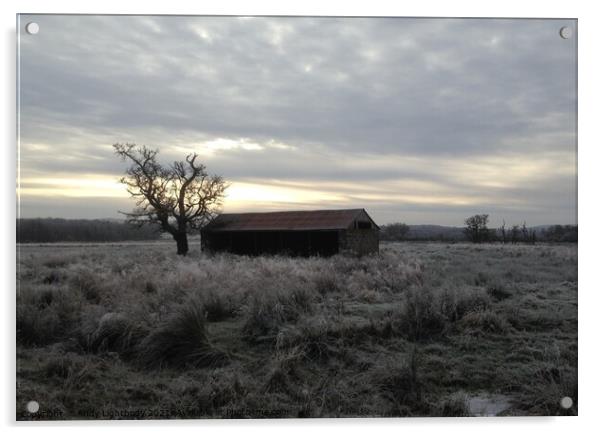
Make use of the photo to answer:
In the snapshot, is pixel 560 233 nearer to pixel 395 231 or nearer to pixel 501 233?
pixel 501 233

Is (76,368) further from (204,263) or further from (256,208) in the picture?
(204,263)

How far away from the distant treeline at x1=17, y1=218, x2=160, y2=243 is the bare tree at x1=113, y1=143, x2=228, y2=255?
0.54 ft

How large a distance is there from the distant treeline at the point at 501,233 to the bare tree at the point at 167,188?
2.06 m

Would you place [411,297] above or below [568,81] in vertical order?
below

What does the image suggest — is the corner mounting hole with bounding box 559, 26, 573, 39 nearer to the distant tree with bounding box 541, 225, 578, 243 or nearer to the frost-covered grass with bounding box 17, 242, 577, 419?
the distant tree with bounding box 541, 225, 578, 243

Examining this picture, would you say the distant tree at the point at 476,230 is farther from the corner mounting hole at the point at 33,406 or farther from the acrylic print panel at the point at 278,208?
the corner mounting hole at the point at 33,406

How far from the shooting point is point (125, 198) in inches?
169

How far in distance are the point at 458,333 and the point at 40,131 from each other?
4.37 m

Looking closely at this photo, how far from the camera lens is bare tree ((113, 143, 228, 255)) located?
4.10 m

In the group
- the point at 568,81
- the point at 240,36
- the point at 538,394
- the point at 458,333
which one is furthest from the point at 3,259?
the point at 568,81

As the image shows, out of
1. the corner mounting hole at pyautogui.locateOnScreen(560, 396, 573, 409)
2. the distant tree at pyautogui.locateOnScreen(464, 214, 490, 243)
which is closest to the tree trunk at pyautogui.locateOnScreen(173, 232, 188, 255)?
the distant tree at pyautogui.locateOnScreen(464, 214, 490, 243)

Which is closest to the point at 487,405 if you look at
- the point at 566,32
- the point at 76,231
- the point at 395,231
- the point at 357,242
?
the point at 395,231

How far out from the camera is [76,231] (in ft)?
14.2

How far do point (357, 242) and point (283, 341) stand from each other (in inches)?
215
